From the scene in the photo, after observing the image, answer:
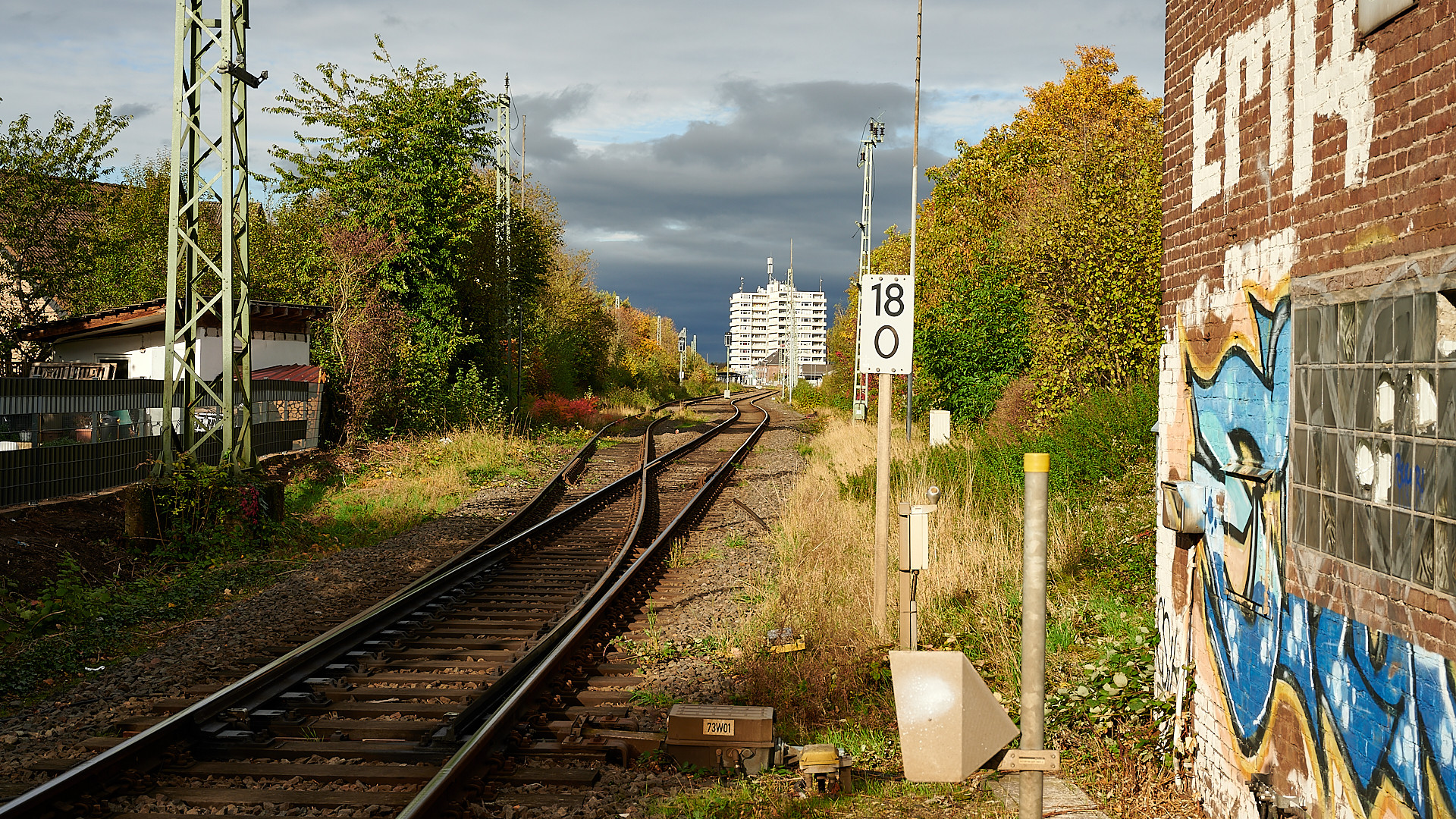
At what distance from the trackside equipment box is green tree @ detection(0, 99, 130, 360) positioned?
81.9 ft

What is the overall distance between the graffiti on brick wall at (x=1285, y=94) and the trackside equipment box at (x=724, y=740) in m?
3.73

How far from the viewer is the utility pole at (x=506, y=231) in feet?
93.7

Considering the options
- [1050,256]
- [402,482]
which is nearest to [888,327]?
[1050,256]

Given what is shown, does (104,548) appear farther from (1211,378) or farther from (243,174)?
(1211,378)

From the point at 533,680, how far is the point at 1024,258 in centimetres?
1238

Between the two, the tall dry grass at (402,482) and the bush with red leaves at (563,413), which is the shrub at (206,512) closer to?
the tall dry grass at (402,482)

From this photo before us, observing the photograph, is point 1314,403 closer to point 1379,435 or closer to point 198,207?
point 1379,435

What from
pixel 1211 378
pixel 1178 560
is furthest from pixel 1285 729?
pixel 1211 378

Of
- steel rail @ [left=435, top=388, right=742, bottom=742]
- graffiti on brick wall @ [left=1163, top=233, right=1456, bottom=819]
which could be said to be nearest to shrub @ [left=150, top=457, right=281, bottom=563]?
steel rail @ [left=435, top=388, right=742, bottom=742]

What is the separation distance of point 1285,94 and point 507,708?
17.0 ft

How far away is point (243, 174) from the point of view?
13.1m

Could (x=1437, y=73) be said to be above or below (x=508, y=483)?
above

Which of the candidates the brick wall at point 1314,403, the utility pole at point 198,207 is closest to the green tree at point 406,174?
the utility pole at point 198,207

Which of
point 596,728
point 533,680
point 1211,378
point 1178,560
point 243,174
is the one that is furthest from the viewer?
point 243,174
